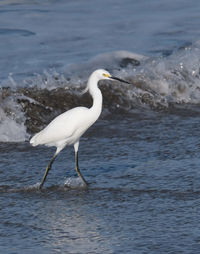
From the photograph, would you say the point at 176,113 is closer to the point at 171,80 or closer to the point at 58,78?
the point at 171,80

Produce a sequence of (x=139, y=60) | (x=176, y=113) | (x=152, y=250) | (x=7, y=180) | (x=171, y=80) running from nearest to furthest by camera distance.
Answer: (x=152, y=250) → (x=7, y=180) → (x=176, y=113) → (x=171, y=80) → (x=139, y=60)

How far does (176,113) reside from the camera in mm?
8102

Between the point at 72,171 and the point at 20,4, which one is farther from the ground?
the point at 20,4

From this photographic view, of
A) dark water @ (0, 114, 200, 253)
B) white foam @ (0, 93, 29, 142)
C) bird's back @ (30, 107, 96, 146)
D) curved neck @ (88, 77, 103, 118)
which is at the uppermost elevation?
curved neck @ (88, 77, 103, 118)

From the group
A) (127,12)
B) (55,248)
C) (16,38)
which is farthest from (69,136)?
(127,12)

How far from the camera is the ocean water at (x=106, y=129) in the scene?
4504mm

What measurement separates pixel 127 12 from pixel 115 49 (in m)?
2.87

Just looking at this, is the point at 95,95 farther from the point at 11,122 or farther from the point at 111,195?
the point at 11,122

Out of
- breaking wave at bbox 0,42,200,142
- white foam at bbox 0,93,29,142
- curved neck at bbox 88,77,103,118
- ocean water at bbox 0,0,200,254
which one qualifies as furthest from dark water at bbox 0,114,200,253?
breaking wave at bbox 0,42,200,142

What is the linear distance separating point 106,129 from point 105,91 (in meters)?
1.46

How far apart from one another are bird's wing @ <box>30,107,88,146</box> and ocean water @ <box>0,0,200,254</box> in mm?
358

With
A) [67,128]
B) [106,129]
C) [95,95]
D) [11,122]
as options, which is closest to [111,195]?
[67,128]

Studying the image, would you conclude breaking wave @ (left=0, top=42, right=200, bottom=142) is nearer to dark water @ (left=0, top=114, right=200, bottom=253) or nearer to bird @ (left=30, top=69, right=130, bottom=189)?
dark water @ (left=0, top=114, right=200, bottom=253)

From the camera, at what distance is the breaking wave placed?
772 cm
